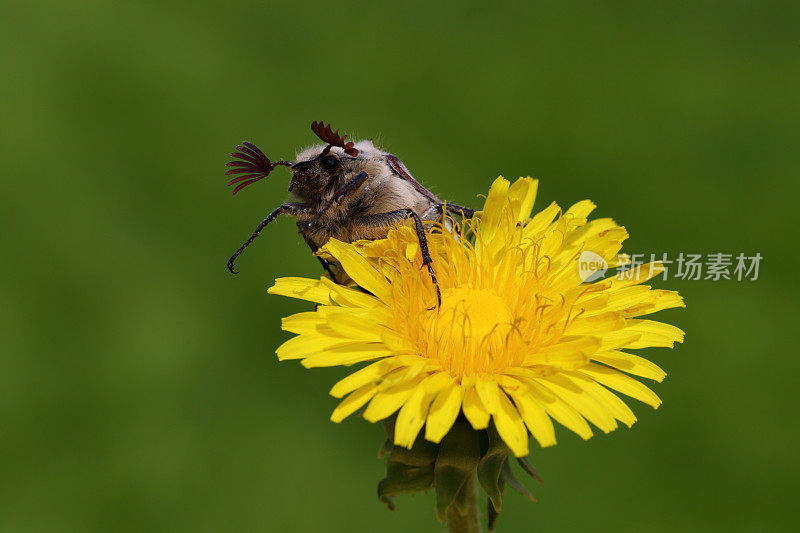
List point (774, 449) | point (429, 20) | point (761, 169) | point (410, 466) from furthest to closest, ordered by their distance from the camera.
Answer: point (429, 20), point (761, 169), point (774, 449), point (410, 466)

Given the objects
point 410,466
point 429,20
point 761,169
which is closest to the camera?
point 410,466

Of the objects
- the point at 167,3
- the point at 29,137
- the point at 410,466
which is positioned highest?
the point at 167,3

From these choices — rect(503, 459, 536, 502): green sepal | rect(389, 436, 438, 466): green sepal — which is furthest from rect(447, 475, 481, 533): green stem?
rect(389, 436, 438, 466): green sepal

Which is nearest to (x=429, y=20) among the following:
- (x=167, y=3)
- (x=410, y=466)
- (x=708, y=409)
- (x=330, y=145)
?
(x=167, y=3)

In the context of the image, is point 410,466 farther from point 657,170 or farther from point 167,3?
point 167,3

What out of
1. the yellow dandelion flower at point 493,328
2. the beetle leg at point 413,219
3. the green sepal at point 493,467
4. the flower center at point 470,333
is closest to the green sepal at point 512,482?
the green sepal at point 493,467

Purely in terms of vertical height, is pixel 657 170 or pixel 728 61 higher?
pixel 728 61

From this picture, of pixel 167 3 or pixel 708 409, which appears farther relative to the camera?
pixel 167 3

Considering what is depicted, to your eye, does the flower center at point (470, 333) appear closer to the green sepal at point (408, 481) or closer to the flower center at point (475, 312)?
the flower center at point (475, 312)
